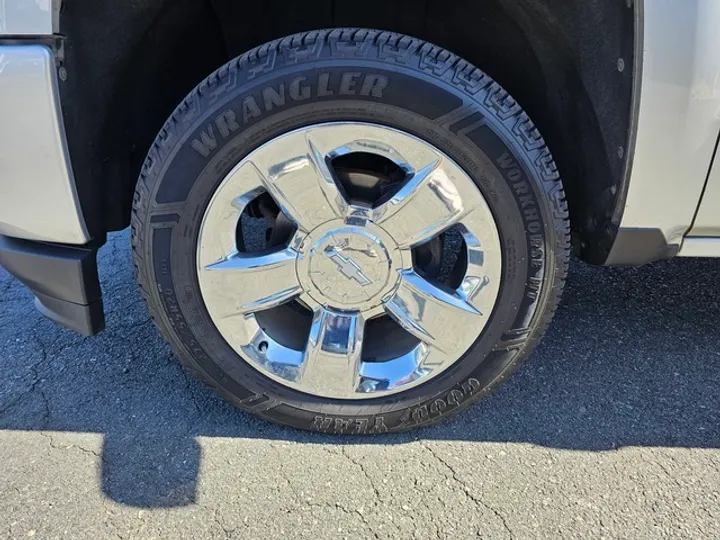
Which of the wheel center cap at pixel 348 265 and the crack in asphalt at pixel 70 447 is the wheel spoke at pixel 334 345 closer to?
the wheel center cap at pixel 348 265

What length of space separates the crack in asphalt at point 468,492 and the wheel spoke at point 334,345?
0.31 metres

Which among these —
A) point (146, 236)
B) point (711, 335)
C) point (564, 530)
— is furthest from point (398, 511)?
point (711, 335)

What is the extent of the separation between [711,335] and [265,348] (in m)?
1.65

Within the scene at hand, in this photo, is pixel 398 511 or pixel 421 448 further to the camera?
pixel 421 448

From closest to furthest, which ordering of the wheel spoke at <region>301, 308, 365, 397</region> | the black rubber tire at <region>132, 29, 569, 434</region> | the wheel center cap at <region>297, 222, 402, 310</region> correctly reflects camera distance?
1. the black rubber tire at <region>132, 29, 569, 434</region>
2. the wheel center cap at <region>297, 222, 402, 310</region>
3. the wheel spoke at <region>301, 308, 365, 397</region>

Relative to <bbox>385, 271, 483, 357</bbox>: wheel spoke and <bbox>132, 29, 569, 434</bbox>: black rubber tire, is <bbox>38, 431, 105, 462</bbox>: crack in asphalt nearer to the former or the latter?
<bbox>132, 29, 569, 434</bbox>: black rubber tire

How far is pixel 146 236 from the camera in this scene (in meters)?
1.65

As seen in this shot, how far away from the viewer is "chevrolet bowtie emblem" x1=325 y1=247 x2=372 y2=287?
5.46 feet

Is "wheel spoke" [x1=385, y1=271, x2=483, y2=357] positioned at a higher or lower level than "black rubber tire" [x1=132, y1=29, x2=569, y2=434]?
lower

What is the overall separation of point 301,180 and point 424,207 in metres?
0.33

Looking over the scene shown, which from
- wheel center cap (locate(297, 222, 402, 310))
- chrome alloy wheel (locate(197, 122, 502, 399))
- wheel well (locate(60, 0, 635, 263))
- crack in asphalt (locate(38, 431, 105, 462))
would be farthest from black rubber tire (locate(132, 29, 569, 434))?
crack in asphalt (locate(38, 431, 105, 462))

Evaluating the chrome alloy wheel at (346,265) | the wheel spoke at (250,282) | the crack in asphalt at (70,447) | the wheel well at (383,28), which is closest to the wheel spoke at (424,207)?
the chrome alloy wheel at (346,265)

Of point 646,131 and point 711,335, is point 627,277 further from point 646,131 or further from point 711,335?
point 646,131

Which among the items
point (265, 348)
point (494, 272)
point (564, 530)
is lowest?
point (564, 530)
